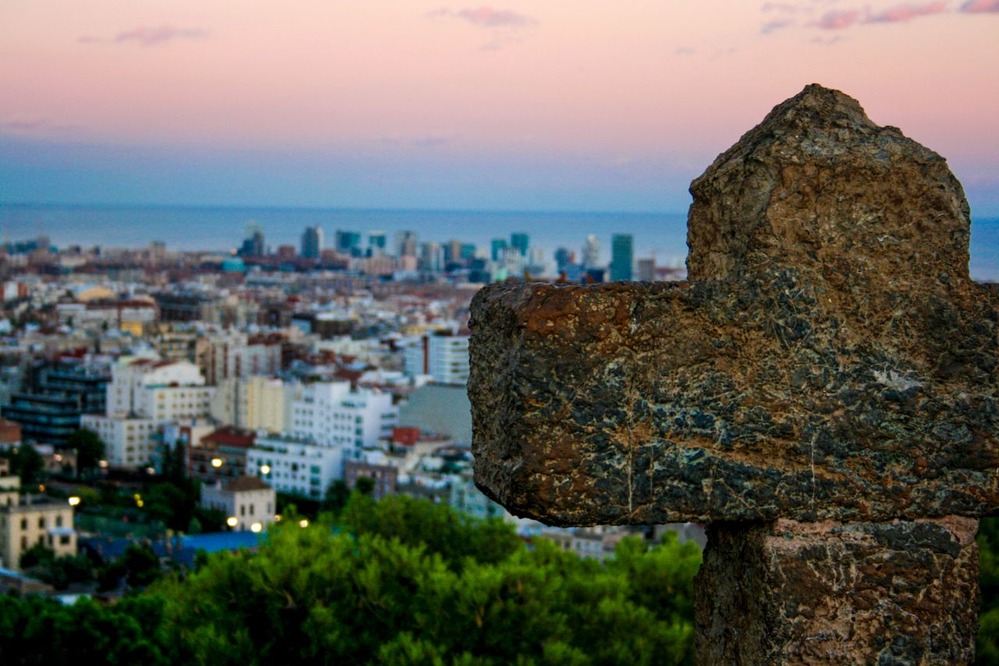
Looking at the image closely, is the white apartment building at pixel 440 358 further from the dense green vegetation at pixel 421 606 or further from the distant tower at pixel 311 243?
the distant tower at pixel 311 243

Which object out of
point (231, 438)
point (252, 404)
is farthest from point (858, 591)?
point (252, 404)

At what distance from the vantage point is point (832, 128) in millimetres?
2924

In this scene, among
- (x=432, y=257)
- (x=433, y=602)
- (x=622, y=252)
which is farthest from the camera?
(x=432, y=257)

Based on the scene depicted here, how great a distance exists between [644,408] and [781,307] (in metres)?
0.28

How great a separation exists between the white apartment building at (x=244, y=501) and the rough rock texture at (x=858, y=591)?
1835 inches

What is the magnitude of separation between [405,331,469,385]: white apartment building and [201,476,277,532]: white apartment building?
29.4m

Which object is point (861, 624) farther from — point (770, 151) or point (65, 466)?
point (65, 466)

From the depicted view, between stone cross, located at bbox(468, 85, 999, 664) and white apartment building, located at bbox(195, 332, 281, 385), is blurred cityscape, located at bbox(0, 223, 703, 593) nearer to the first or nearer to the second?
white apartment building, located at bbox(195, 332, 281, 385)

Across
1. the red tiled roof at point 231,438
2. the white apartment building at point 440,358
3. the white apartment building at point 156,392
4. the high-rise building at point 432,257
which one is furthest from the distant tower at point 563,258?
the red tiled roof at point 231,438

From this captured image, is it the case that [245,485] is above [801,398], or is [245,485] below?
below

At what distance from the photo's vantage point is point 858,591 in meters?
2.86

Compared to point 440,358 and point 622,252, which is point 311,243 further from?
point 440,358

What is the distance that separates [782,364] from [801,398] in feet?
0.20

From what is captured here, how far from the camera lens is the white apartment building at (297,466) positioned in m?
58.8
